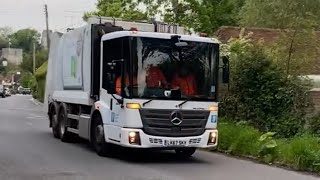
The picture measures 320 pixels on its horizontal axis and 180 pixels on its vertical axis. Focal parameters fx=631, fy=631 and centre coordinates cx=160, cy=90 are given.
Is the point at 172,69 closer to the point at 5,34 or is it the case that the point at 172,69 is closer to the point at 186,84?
the point at 186,84

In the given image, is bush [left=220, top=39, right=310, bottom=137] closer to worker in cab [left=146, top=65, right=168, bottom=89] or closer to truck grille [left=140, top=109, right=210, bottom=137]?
truck grille [left=140, top=109, right=210, bottom=137]

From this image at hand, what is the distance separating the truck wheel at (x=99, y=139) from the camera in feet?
47.8

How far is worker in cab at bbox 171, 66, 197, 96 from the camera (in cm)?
1370

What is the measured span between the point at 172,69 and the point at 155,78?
0.48 meters

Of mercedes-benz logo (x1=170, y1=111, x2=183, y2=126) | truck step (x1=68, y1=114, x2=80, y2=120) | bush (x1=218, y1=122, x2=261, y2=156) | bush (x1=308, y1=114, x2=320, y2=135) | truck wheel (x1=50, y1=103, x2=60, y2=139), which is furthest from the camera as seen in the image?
truck wheel (x1=50, y1=103, x2=60, y2=139)

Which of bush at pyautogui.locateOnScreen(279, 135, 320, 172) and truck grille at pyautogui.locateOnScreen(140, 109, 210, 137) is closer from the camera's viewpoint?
bush at pyautogui.locateOnScreen(279, 135, 320, 172)

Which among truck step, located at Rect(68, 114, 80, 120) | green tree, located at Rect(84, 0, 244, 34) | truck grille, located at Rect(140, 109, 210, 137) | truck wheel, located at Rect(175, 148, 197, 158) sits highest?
green tree, located at Rect(84, 0, 244, 34)

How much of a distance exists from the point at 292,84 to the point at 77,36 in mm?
6637

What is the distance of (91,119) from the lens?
1523 cm

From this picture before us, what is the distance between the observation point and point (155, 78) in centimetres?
1349

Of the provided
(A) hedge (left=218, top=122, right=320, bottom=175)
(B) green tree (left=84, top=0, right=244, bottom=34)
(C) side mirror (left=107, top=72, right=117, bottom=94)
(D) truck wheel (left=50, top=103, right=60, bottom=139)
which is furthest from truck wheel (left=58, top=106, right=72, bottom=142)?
(B) green tree (left=84, top=0, right=244, bottom=34)

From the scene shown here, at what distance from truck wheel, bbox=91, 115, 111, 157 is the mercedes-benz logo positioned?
1.92 meters

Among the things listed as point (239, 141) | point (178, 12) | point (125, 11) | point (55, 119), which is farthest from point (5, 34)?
point (239, 141)

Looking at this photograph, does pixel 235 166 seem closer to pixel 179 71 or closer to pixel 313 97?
pixel 179 71
